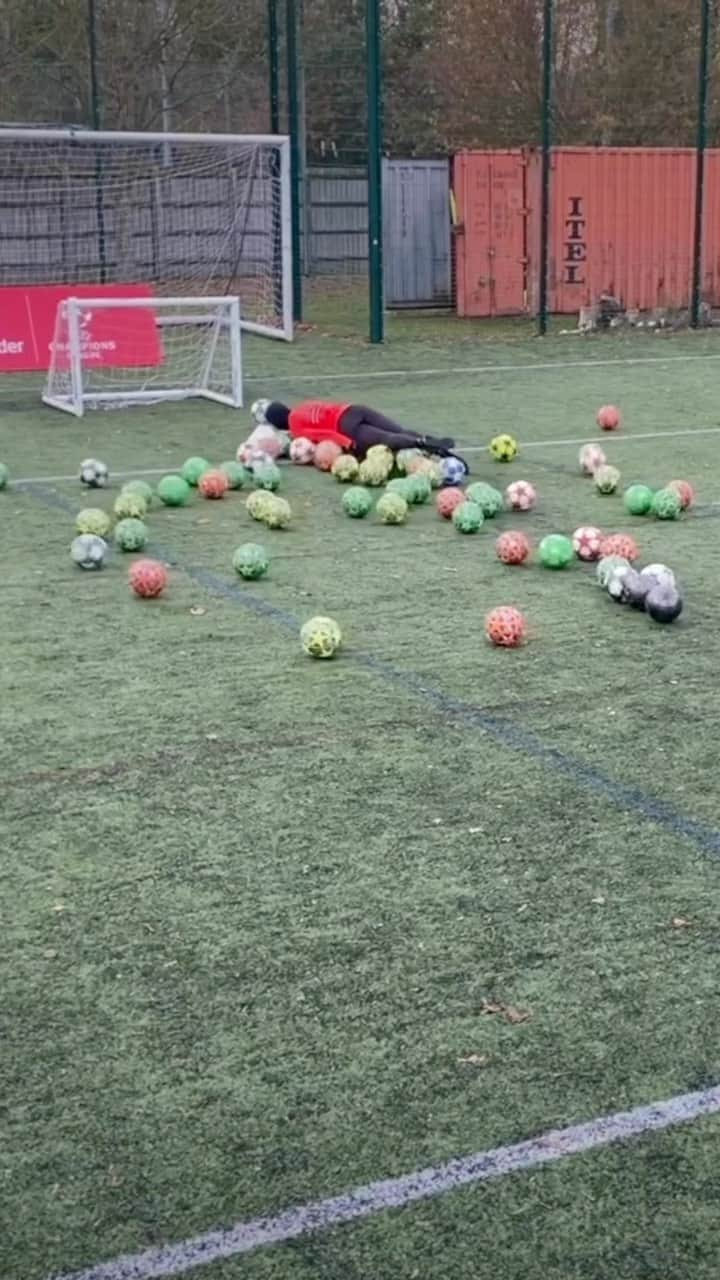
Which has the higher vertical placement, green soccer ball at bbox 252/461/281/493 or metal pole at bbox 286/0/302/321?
metal pole at bbox 286/0/302/321

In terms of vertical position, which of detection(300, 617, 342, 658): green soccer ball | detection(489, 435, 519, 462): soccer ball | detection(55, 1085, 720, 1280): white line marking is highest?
detection(489, 435, 519, 462): soccer ball

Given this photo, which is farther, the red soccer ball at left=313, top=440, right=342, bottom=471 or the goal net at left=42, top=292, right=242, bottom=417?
the goal net at left=42, top=292, right=242, bottom=417

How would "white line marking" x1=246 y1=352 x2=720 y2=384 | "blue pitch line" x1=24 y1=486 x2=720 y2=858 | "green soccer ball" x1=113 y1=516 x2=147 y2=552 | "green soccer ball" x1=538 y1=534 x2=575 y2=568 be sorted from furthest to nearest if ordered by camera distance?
"white line marking" x1=246 y1=352 x2=720 y2=384
"green soccer ball" x1=113 y1=516 x2=147 y2=552
"green soccer ball" x1=538 y1=534 x2=575 y2=568
"blue pitch line" x1=24 y1=486 x2=720 y2=858

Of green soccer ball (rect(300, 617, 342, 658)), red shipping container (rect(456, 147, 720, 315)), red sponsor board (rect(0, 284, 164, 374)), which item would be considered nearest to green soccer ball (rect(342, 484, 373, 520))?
green soccer ball (rect(300, 617, 342, 658))

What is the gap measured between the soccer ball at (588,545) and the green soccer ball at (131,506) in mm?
2290

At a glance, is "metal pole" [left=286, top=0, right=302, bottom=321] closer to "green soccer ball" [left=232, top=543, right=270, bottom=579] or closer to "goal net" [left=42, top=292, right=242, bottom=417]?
"goal net" [left=42, top=292, right=242, bottom=417]

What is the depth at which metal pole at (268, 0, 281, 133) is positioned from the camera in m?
18.8

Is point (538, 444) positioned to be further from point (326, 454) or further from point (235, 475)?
point (235, 475)

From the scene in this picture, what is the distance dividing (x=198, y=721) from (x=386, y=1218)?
2559 mm

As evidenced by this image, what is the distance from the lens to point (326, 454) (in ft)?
30.6

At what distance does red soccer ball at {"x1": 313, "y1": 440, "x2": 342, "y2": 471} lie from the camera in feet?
30.5

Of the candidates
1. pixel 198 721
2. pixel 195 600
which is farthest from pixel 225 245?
pixel 198 721

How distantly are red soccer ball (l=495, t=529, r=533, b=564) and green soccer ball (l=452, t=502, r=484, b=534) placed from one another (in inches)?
23.5

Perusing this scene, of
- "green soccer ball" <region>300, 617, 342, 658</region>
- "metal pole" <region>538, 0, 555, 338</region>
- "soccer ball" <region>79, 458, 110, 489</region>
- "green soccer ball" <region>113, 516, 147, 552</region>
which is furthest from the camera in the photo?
"metal pole" <region>538, 0, 555, 338</region>
